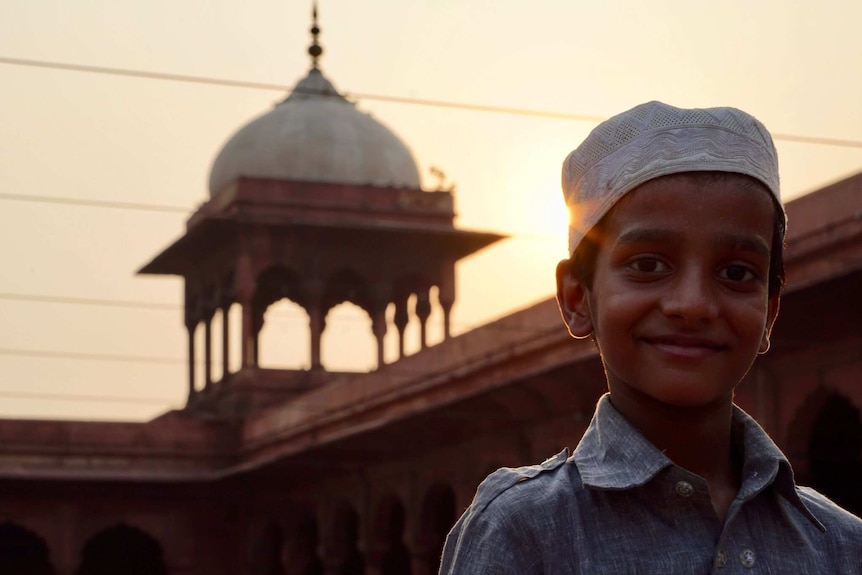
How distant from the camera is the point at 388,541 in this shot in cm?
2052

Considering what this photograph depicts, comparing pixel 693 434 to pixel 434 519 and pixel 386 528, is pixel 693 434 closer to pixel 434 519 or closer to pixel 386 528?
pixel 434 519

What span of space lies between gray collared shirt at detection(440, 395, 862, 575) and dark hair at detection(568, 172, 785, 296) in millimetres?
120

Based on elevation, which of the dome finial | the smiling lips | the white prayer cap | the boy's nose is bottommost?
the smiling lips

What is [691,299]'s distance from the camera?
1.46 metres

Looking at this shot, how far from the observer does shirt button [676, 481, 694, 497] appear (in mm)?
1456

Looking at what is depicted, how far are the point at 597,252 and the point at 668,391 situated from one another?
13 centimetres

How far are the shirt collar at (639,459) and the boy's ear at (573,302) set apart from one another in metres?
0.06

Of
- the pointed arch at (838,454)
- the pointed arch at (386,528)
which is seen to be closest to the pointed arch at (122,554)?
the pointed arch at (386,528)

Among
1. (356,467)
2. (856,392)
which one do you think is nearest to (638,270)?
(856,392)

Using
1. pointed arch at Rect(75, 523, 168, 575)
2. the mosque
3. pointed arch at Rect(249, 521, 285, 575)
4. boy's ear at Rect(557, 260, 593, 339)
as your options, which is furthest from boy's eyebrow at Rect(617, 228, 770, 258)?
pointed arch at Rect(75, 523, 168, 575)

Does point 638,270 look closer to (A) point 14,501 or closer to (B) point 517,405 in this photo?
(B) point 517,405

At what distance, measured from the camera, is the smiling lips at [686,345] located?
1471 mm

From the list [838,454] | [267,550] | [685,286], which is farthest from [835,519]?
[267,550]

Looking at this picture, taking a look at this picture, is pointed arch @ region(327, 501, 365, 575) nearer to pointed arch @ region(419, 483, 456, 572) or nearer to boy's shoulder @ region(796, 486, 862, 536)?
pointed arch @ region(419, 483, 456, 572)
